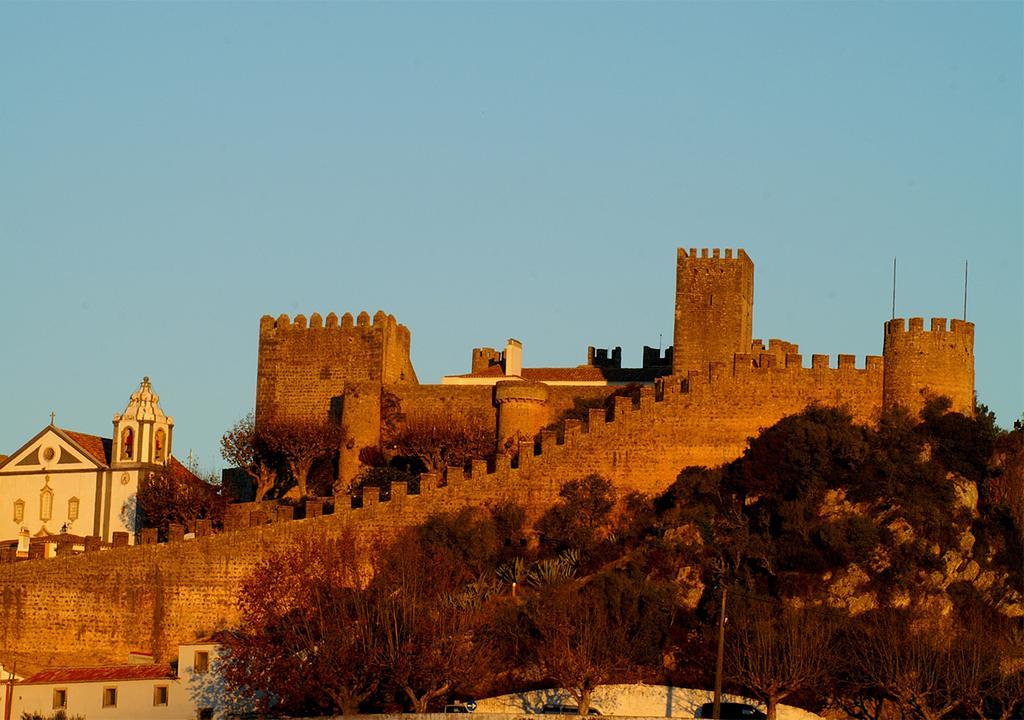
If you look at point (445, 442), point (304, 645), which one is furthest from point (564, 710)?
point (445, 442)

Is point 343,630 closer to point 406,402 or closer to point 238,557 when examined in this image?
point 238,557

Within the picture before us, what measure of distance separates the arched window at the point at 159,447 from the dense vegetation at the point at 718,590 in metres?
15.3

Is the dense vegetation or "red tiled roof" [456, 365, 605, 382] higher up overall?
Answer: "red tiled roof" [456, 365, 605, 382]

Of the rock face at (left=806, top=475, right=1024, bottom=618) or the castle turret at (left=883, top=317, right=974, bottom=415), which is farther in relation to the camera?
the castle turret at (left=883, top=317, right=974, bottom=415)

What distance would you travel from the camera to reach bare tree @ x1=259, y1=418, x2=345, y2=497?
72875 mm

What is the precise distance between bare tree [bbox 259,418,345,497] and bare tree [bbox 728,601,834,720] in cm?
1831

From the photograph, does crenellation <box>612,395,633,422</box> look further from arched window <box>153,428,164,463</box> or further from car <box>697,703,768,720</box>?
arched window <box>153,428,164,463</box>

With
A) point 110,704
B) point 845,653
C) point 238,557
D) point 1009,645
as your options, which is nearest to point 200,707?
point 110,704

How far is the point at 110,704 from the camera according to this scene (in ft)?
196

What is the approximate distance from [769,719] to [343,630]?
403 inches

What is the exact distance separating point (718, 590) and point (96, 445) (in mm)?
26891

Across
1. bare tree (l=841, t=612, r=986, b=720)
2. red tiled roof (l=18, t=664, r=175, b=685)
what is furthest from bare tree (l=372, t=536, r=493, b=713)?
bare tree (l=841, t=612, r=986, b=720)

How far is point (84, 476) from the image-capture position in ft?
254

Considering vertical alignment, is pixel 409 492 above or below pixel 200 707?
above
